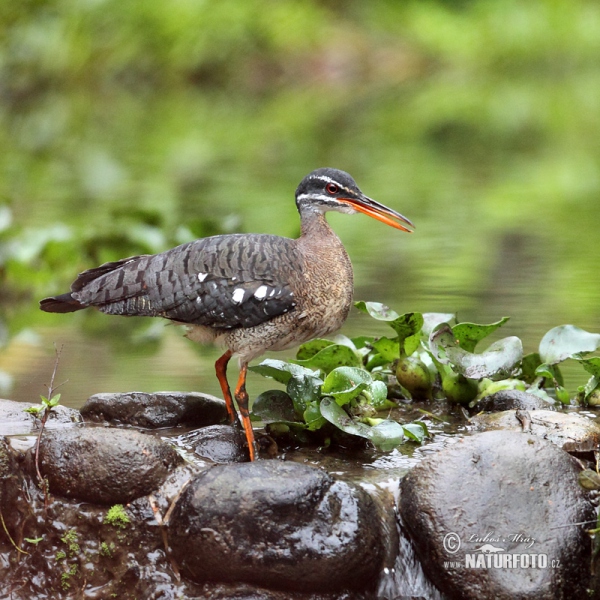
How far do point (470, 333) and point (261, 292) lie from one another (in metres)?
1.26

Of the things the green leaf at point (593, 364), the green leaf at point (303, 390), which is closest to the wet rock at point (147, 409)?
the green leaf at point (303, 390)

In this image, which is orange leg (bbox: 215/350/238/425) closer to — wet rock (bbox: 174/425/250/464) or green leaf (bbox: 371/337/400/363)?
wet rock (bbox: 174/425/250/464)

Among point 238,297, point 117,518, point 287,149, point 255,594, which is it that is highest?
point 238,297

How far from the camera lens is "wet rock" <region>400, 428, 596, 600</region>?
13.8 ft

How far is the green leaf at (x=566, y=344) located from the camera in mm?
5633

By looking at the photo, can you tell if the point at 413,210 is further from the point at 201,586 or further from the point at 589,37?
the point at 589,37

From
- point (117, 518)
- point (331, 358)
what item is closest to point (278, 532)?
point (117, 518)

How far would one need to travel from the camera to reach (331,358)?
5664 mm

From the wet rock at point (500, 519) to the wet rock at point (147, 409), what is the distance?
144cm

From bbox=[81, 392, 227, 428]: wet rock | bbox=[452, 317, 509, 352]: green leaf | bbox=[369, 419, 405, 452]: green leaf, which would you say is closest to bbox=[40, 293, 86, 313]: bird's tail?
bbox=[81, 392, 227, 428]: wet rock

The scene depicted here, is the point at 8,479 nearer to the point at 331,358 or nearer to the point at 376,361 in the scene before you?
the point at 331,358

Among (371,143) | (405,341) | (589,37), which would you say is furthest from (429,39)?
(405,341)

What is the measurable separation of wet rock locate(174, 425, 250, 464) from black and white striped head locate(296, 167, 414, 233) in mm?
1303

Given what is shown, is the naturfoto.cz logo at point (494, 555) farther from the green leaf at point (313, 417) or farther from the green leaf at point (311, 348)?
the green leaf at point (311, 348)
